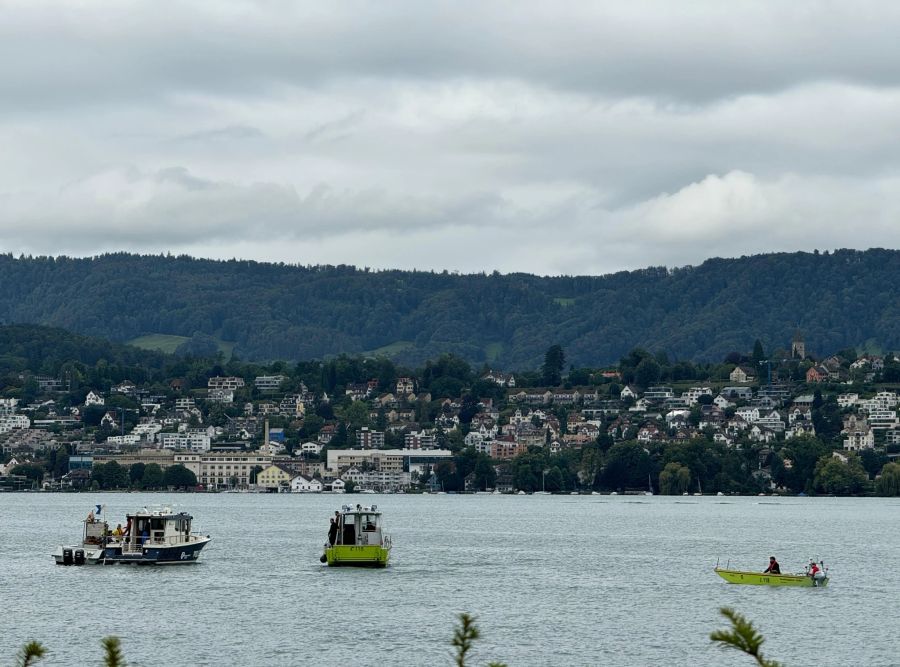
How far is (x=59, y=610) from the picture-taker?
7550 centimetres

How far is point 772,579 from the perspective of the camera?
89.1 metres

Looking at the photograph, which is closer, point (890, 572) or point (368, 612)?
point (368, 612)

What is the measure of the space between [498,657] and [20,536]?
250ft

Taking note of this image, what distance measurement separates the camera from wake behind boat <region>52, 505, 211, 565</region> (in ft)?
316

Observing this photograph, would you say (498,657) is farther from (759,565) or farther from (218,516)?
(218,516)

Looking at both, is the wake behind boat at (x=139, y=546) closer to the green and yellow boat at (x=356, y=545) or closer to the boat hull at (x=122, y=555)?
the boat hull at (x=122, y=555)

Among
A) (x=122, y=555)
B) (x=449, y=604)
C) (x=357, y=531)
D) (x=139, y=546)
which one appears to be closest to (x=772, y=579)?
(x=449, y=604)

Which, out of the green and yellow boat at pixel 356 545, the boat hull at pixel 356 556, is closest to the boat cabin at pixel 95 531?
the green and yellow boat at pixel 356 545

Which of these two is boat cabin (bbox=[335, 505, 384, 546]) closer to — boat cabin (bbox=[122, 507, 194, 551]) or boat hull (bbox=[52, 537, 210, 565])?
boat hull (bbox=[52, 537, 210, 565])

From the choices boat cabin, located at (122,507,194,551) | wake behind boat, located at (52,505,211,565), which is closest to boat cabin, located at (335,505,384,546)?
wake behind boat, located at (52,505,211,565)

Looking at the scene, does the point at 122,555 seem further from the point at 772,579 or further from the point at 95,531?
the point at 772,579

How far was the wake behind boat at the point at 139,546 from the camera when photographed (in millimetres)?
96312

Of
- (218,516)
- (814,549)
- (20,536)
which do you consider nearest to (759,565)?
(814,549)

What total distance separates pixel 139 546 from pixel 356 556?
451 inches
